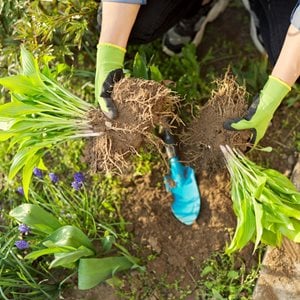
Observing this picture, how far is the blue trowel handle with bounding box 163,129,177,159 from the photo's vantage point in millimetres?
1767

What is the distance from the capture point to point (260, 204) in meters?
1.48

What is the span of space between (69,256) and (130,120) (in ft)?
1.45

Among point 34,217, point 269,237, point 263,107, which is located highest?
point 263,107

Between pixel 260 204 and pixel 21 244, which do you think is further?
pixel 21 244

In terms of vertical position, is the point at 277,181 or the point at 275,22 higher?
the point at 275,22

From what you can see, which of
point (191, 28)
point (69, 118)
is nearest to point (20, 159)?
point (69, 118)

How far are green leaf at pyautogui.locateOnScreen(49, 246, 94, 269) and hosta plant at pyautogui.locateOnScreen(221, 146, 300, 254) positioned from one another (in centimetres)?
44

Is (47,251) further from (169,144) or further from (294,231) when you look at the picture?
(294,231)

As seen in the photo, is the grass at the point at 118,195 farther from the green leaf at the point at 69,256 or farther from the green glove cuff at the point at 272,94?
the green glove cuff at the point at 272,94

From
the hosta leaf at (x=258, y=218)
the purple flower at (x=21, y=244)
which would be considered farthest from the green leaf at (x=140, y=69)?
the purple flower at (x=21, y=244)

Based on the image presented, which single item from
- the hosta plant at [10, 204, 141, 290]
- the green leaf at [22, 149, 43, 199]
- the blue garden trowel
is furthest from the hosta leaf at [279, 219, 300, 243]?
the green leaf at [22, 149, 43, 199]

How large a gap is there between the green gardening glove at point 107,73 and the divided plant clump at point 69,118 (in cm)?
3

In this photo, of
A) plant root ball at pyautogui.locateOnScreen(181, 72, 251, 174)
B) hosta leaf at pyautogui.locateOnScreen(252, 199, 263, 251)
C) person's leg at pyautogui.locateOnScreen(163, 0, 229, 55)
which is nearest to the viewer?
hosta leaf at pyautogui.locateOnScreen(252, 199, 263, 251)

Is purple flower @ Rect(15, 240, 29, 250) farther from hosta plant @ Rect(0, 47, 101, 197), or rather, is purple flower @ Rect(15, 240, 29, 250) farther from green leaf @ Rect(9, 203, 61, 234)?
hosta plant @ Rect(0, 47, 101, 197)
